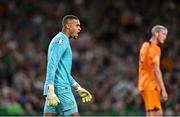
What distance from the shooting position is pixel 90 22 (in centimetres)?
2366

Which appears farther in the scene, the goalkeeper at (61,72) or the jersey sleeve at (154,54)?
the jersey sleeve at (154,54)

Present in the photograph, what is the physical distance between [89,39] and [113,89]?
2607 millimetres

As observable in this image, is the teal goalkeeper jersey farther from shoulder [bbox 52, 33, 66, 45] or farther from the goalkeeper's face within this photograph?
the goalkeeper's face

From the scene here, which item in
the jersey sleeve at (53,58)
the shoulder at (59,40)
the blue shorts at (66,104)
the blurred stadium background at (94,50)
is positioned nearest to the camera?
the jersey sleeve at (53,58)

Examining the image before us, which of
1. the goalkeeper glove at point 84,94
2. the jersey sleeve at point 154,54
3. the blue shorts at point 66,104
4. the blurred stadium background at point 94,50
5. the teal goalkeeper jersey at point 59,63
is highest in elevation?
the blurred stadium background at point 94,50

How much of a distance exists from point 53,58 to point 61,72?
0.32 meters

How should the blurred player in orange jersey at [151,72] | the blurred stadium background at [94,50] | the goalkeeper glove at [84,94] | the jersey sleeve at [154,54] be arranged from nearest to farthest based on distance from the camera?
the goalkeeper glove at [84,94], the jersey sleeve at [154,54], the blurred player in orange jersey at [151,72], the blurred stadium background at [94,50]

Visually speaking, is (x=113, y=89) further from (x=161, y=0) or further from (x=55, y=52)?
(x=55, y=52)

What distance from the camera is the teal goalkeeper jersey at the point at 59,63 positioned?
10562mm

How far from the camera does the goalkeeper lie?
1057 cm

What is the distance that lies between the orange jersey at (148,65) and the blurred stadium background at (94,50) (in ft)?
17.9

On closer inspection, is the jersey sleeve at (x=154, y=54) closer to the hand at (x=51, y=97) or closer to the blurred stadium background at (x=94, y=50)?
the hand at (x=51, y=97)

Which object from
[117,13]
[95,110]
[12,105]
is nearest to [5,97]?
[12,105]

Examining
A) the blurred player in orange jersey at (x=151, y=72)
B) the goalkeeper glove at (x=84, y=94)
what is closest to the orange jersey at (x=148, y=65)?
the blurred player in orange jersey at (x=151, y=72)
